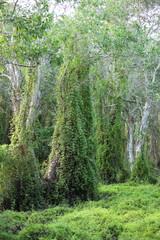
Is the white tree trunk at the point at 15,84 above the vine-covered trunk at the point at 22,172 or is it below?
above

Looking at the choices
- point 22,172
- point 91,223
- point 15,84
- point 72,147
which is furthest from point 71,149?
point 91,223

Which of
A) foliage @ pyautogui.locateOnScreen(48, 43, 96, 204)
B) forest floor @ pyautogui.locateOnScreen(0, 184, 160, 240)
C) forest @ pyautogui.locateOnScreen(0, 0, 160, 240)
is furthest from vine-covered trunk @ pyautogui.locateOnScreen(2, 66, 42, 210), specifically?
foliage @ pyautogui.locateOnScreen(48, 43, 96, 204)

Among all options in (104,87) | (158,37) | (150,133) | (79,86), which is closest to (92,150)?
(79,86)

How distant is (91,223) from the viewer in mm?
7098

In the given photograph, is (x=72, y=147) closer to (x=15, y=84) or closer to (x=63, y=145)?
(x=63, y=145)

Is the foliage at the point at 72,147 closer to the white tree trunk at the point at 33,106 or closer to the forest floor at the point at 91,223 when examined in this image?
the forest floor at the point at 91,223

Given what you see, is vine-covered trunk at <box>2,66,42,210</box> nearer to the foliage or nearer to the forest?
the forest

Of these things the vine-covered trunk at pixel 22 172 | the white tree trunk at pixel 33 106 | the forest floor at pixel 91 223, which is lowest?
the forest floor at pixel 91 223

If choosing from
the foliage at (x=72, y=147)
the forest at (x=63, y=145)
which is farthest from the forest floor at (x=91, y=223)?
the foliage at (x=72, y=147)

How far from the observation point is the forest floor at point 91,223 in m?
5.74

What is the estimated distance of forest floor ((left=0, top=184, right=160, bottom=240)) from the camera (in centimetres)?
574

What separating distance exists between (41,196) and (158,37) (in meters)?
12.0

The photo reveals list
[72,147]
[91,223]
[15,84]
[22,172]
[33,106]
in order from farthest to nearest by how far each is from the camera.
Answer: [72,147], [15,84], [33,106], [22,172], [91,223]

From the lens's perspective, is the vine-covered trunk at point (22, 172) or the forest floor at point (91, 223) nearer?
the forest floor at point (91, 223)
